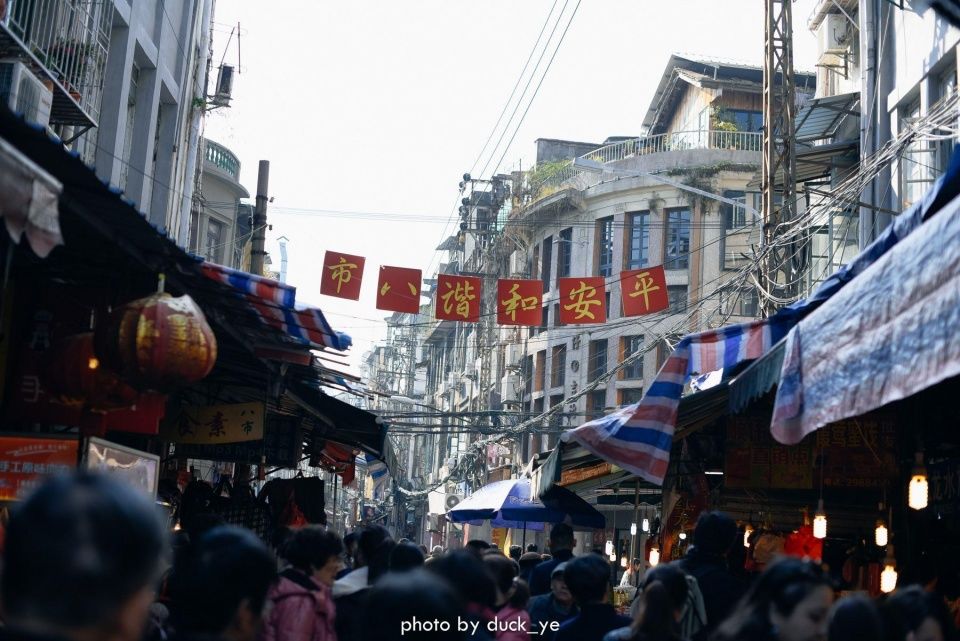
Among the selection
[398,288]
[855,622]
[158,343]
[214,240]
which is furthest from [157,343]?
[214,240]

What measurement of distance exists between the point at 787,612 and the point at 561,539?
625cm

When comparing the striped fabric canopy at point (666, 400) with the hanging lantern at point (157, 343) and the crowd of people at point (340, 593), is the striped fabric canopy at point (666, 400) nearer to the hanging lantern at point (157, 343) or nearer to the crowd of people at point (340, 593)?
the crowd of people at point (340, 593)

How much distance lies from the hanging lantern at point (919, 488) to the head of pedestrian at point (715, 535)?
3.67 metres

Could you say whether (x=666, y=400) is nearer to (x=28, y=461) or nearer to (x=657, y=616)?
(x=657, y=616)

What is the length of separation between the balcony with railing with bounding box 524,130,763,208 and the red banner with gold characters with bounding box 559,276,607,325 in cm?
1591

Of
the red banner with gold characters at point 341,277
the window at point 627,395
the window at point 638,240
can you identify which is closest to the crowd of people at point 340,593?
the red banner with gold characters at point 341,277

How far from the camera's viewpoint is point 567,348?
45.1 meters

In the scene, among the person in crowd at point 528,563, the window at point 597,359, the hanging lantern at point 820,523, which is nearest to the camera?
the person in crowd at point 528,563

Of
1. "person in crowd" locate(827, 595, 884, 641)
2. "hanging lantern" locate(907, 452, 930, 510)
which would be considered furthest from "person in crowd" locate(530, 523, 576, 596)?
"person in crowd" locate(827, 595, 884, 641)

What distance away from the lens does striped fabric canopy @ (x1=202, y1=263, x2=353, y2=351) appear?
8.89 meters

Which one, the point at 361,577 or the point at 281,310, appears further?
the point at 281,310

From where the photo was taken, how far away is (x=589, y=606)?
6.50 meters

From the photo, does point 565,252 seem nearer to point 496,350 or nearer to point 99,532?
point 496,350

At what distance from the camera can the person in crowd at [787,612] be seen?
14.6 feet
